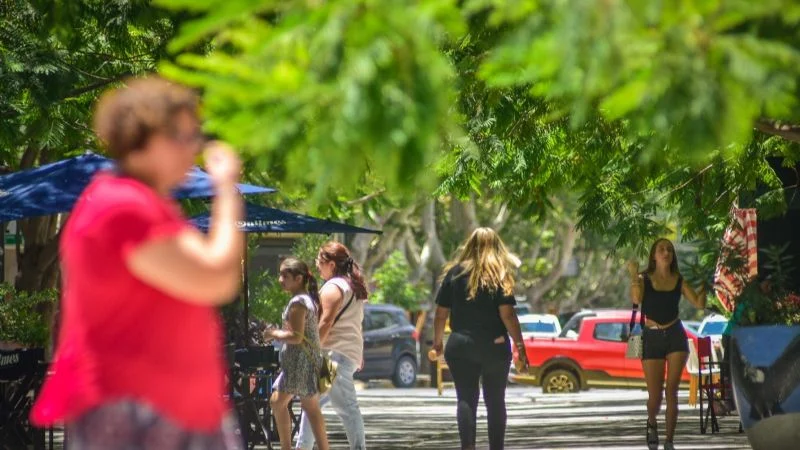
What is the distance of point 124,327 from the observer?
4.20 meters

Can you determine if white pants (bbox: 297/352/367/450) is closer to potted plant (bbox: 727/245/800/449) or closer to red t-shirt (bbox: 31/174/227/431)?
potted plant (bbox: 727/245/800/449)

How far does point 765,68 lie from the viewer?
4.41 m

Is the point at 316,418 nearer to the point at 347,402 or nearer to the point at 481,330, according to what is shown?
the point at 347,402

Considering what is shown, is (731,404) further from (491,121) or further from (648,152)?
(648,152)

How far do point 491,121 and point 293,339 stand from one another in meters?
2.29

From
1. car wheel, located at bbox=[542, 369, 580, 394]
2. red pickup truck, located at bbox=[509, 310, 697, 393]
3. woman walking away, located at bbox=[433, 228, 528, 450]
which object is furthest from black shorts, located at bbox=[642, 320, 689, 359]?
car wheel, located at bbox=[542, 369, 580, 394]

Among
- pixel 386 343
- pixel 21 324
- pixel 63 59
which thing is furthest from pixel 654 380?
pixel 386 343

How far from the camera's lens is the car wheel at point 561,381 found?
3112 cm

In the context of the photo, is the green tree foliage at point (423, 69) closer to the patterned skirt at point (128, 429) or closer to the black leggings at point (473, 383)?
the patterned skirt at point (128, 429)

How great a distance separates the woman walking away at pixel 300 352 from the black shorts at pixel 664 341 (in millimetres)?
2855

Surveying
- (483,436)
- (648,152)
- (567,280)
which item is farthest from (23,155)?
(567,280)

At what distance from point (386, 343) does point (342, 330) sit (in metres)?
22.8

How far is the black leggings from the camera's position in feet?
36.9

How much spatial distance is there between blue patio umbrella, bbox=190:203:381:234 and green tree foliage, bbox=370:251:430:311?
30305 mm
